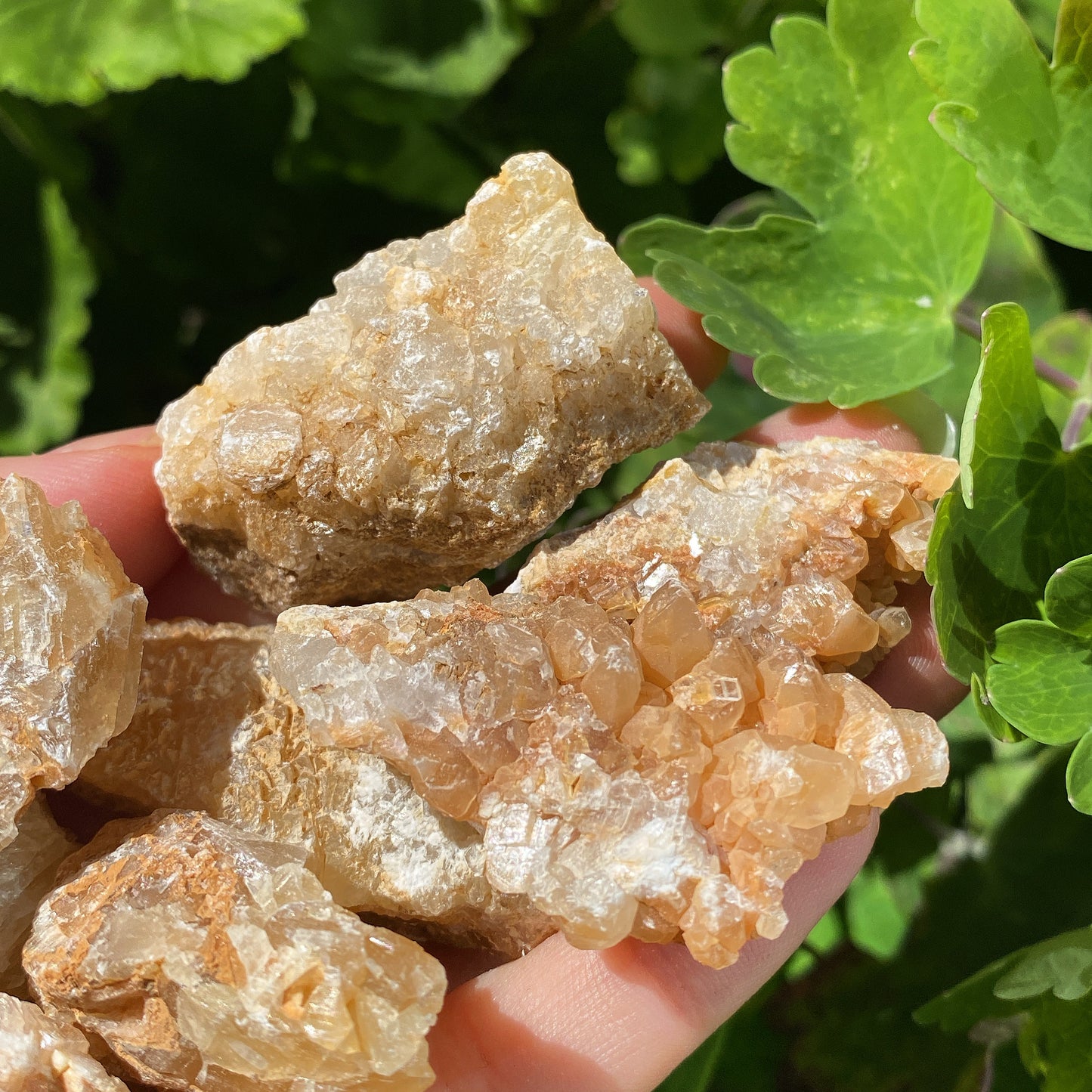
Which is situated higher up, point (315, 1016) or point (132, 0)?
point (132, 0)

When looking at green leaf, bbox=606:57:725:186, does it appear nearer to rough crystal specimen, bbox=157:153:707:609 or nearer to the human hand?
rough crystal specimen, bbox=157:153:707:609

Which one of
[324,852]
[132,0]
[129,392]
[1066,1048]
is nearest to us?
[324,852]

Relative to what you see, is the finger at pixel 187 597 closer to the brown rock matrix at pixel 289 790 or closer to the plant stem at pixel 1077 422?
the brown rock matrix at pixel 289 790

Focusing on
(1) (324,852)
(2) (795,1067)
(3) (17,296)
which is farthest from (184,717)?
(2) (795,1067)

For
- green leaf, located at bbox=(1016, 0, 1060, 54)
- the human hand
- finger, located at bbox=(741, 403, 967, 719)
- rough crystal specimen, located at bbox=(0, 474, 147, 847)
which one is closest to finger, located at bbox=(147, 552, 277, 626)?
rough crystal specimen, located at bbox=(0, 474, 147, 847)

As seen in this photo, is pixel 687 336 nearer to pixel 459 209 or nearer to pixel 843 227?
pixel 843 227

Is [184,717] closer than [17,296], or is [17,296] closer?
[184,717]

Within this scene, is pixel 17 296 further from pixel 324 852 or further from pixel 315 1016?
pixel 315 1016
